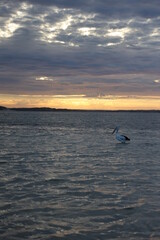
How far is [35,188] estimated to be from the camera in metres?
12.8

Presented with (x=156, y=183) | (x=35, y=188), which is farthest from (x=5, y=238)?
(x=156, y=183)

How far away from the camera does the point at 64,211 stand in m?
10.0

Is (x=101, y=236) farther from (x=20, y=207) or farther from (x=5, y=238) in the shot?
(x=20, y=207)

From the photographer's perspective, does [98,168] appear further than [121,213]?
Yes

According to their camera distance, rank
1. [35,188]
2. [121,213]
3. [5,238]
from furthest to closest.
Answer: [35,188]
[121,213]
[5,238]

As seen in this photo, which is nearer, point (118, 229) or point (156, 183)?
point (118, 229)

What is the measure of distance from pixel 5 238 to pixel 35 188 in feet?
16.0

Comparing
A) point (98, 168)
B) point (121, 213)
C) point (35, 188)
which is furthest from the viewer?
point (98, 168)

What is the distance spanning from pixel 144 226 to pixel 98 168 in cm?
875

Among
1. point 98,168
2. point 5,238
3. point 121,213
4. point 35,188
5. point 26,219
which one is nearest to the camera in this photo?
point 5,238

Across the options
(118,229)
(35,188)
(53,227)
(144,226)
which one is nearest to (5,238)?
(53,227)

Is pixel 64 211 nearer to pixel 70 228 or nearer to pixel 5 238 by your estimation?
pixel 70 228

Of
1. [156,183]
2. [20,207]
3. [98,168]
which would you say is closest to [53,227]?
[20,207]

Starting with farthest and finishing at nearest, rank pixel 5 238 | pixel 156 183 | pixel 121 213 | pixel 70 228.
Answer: pixel 156 183, pixel 121 213, pixel 70 228, pixel 5 238
